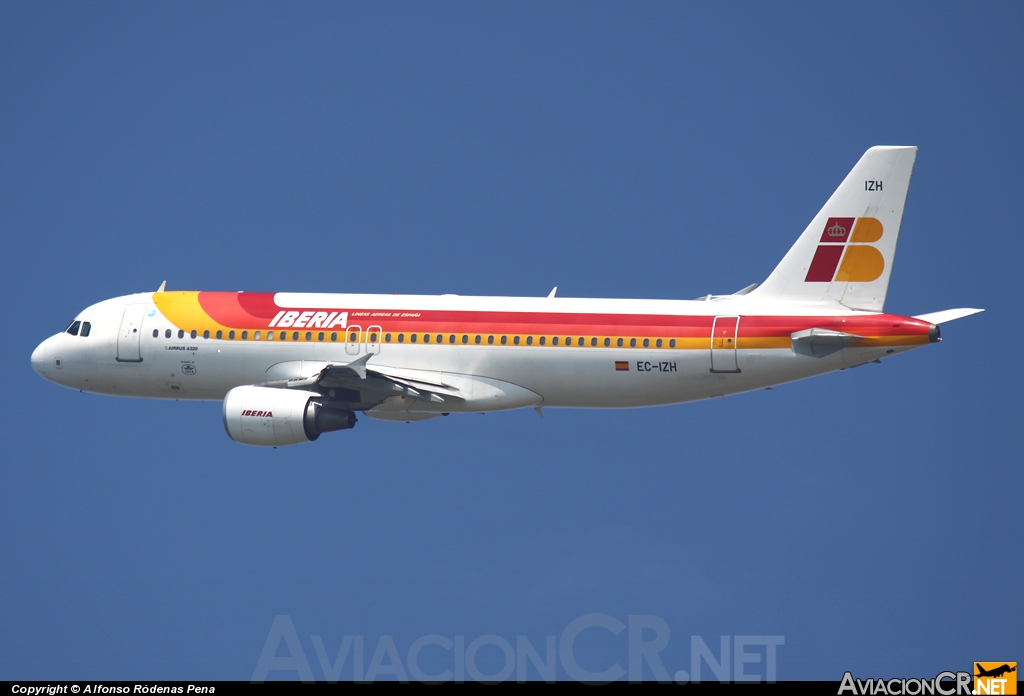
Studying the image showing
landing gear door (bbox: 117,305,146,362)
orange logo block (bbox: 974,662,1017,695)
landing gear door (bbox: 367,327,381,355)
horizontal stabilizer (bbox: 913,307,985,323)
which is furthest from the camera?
landing gear door (bbox: 117,305,146,362)

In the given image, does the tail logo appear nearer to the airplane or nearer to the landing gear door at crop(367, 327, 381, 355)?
the airplane

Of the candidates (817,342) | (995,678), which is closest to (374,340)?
(817,342)

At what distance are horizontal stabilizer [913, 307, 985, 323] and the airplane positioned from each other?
0.29 ft

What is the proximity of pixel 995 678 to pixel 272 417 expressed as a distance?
24699mm

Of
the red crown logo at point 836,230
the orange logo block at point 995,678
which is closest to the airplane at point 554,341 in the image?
the red crown logo at point 836,230

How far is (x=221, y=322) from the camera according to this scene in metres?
69.2

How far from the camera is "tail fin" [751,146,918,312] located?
218 feet

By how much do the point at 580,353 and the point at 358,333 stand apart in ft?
25.5

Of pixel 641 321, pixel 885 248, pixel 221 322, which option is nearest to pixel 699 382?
pixel 641 321

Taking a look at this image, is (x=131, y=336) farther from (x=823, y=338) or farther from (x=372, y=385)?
(x=823, y=338)

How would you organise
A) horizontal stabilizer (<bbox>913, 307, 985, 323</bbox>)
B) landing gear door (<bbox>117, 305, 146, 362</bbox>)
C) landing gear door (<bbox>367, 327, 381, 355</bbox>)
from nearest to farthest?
1. horizontal stabilizer (<bbox>913, 307, 985, 323</bbox>)
2. landing gear door (<bbox>367, 327, 381, 355</bbox>)
3. landing gear door (<bbox>117, 305, 146, 362</bbox>)

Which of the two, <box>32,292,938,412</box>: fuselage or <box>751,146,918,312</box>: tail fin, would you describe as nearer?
<box>32,292,938,412</box>: fuselage

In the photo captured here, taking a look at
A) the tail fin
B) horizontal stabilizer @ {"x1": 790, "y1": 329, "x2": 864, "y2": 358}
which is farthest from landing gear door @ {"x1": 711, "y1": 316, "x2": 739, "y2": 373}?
the tail fin

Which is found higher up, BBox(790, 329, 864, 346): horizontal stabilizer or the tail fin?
the tail fin
